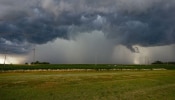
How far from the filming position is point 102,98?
30.5 metres

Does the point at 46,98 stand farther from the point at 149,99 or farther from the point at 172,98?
the point at 172,98

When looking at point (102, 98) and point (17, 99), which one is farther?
point (102, 98)

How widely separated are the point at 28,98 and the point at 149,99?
1379cm

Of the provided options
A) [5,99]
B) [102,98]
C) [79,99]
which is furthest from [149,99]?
[5,99]

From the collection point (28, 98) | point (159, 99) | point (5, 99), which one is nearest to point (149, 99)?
point (159, 99)

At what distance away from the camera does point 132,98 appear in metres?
31.0

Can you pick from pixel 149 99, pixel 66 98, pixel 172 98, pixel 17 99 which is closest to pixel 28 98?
pixel 17 99

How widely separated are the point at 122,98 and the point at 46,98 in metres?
8.70

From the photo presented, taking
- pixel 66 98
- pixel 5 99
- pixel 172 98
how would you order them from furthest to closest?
pixel 172 98
pixel 66 98
pixel 5 99

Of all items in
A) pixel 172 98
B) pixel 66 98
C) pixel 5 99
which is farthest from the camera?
pixel 172 98

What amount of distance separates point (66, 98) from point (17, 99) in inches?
212

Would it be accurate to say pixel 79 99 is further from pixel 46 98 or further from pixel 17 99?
pixel 17 99

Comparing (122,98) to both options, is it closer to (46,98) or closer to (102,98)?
(102,98)

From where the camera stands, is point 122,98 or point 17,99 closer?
point 17,99
